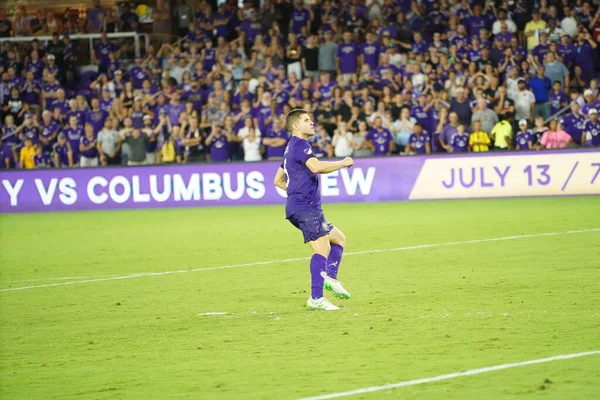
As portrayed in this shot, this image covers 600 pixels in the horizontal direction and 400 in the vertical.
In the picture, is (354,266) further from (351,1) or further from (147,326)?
(351,1)

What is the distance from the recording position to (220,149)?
26625mm

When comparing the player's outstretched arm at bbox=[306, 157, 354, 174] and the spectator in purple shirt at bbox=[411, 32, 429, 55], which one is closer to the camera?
the player's outstretched arm at bbox=[306, 157, 354, 174]

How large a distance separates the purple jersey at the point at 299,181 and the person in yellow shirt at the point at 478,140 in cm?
1483

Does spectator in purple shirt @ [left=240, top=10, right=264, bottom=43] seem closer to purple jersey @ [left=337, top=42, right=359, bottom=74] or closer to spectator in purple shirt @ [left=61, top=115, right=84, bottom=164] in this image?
purple jersey @ [left=337, top=42, right=359, bottom=74]

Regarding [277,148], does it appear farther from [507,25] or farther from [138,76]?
[507,25]

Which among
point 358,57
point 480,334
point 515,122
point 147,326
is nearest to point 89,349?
point 147,326

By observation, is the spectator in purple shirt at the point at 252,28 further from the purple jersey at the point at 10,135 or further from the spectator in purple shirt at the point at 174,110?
the purple jersey at the point at 10,135

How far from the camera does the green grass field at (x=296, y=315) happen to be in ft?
24.0

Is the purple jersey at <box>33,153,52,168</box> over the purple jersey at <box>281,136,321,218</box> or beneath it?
beneath

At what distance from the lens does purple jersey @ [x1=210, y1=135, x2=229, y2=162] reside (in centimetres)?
2661

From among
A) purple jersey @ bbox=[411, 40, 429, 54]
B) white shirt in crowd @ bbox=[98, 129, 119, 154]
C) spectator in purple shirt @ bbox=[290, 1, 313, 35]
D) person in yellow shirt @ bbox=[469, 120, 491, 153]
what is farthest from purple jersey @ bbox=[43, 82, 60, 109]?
person in yellow shirt @ bbox=[469, 120, 491, 153]

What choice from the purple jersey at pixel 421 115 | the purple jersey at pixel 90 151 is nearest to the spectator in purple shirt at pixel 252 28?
the purple jersey at pixel 90 151

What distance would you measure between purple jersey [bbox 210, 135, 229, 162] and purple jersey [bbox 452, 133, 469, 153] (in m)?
5.85

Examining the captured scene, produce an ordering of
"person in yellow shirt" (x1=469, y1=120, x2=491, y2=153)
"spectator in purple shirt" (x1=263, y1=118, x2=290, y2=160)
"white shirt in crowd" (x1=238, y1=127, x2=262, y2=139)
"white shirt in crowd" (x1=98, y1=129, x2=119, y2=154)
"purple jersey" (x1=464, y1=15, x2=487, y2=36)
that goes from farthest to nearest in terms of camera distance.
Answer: "white shirt in crowd" (x1=98, y1=129, x2=119, y2=154)
"purple jersey" (x1=464, y1=15, x2=487, y2=36)
"white shirt in crowd" (x1=238, y1=127, x2=262, y2=139)
"spectator in purple shirt" (x1=263, y1=118, x2=290, y2=160)
"person in yellow shirt" (x1=469, y1=120, x2=491, y2=153)
